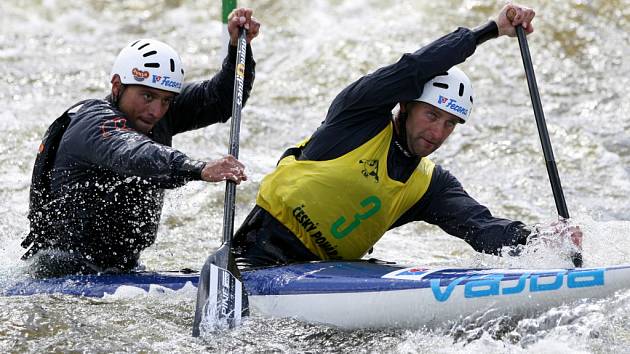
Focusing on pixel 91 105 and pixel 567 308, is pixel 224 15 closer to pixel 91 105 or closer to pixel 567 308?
pixel 91 105

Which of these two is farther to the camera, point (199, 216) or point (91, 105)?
point (199, 216)

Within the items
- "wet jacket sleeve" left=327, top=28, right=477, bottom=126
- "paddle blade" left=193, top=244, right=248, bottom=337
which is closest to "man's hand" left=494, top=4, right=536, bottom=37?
"wet jacket sleeve" left=327, top=28, right=477, bottom=126

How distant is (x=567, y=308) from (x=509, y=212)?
4777mm

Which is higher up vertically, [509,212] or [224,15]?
[224,15]

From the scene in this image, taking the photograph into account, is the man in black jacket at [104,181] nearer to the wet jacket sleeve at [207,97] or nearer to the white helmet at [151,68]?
the white helmet at [151,68]

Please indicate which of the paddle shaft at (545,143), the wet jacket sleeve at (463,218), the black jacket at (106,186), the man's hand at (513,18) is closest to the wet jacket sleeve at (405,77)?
the man's hand at (513,18)

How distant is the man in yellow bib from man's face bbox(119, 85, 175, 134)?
757 millimetres

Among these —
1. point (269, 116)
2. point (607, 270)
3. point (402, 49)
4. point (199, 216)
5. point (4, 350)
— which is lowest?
point (4, 350)

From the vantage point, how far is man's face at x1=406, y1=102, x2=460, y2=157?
4996mm

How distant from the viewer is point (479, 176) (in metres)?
9.63

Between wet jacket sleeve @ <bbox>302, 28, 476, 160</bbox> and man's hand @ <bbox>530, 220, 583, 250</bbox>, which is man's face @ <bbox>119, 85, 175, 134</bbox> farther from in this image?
man's hand @ <bbox>530, 220, 583, 250</bbox>

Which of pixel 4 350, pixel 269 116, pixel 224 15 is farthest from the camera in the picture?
pixel 269 116

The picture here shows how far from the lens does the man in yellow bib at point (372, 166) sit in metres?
4.94

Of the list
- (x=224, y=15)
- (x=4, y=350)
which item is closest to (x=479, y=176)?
(x=224, y=15)
